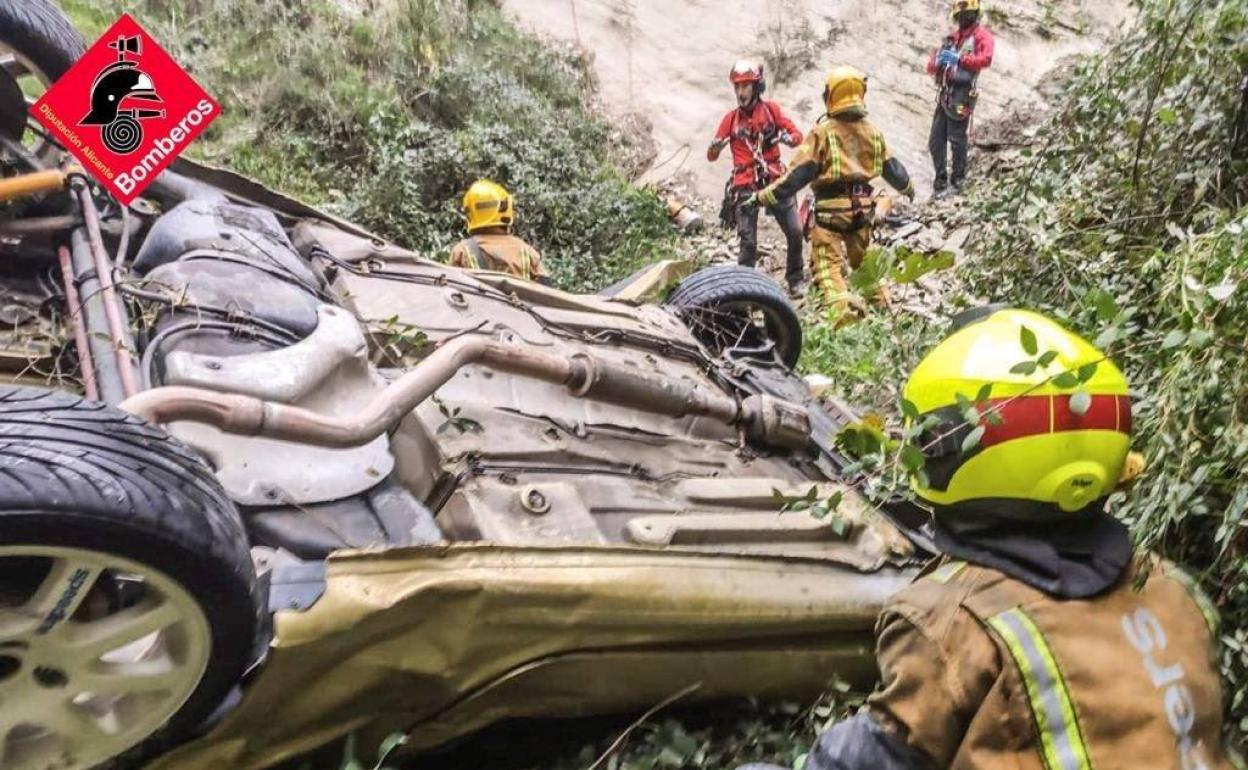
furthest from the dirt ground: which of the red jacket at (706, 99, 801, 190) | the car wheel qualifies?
the car wheel

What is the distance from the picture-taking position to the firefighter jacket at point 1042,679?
158cm

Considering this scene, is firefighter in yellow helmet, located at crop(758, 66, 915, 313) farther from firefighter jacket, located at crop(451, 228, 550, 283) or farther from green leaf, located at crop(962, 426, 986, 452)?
green leaf, located at crop(962, 426, 986, 452)

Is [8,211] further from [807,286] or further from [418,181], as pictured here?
[807,286]

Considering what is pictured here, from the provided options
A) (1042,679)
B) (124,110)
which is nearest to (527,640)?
(1042,679)

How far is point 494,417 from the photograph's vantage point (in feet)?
11.0

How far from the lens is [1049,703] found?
1.58m

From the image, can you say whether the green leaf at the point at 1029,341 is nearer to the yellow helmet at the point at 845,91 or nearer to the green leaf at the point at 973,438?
the green leaf at the point at 973,438

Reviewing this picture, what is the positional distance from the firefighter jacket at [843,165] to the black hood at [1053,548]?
594 centimetres

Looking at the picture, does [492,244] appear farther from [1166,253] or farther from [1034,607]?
[1034,607]

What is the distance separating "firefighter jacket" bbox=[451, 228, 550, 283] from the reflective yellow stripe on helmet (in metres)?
4.61

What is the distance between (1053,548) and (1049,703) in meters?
0.25

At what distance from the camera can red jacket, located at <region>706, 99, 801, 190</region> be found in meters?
8.90

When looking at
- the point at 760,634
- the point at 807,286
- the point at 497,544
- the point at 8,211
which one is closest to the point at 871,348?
the point at 807,286

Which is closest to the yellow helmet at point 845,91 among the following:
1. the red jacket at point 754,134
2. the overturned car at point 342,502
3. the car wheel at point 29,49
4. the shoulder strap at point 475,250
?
the red jacket at point 754,134
